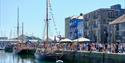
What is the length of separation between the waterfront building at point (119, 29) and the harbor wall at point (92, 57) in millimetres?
20956

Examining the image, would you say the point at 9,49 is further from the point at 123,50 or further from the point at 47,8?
the point at 123,50

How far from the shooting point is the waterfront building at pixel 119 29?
8069 centimetres

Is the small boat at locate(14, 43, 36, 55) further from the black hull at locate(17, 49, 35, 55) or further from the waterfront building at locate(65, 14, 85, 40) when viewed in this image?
the waterfront building at locate(65, 14, 85, 40)

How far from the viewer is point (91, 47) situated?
56906mm

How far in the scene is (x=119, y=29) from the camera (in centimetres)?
8456

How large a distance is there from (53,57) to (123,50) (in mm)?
16479

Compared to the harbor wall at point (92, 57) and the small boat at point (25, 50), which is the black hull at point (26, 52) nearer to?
the small boat at point (25, 50)

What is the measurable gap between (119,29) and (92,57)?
32.5 m

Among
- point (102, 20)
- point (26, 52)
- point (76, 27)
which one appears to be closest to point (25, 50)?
point (26, 52)

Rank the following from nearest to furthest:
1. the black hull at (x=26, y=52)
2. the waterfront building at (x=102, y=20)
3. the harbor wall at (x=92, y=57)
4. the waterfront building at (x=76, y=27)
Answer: the harbor wall at (x=92, y=57), the black hull at (x=26, y=52), the waterfront building at (x=102, y=20), the waterfront building at (x=76, y=27)

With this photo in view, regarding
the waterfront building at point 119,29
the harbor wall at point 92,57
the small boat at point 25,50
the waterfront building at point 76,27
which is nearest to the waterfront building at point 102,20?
the waterfront building at point 119,29

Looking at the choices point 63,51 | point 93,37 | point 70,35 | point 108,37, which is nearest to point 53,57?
point 63,51

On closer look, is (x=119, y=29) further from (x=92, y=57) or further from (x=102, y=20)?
(x=92, y=57)

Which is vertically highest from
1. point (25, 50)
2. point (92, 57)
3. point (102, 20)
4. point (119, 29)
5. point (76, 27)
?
point (102, 20)
